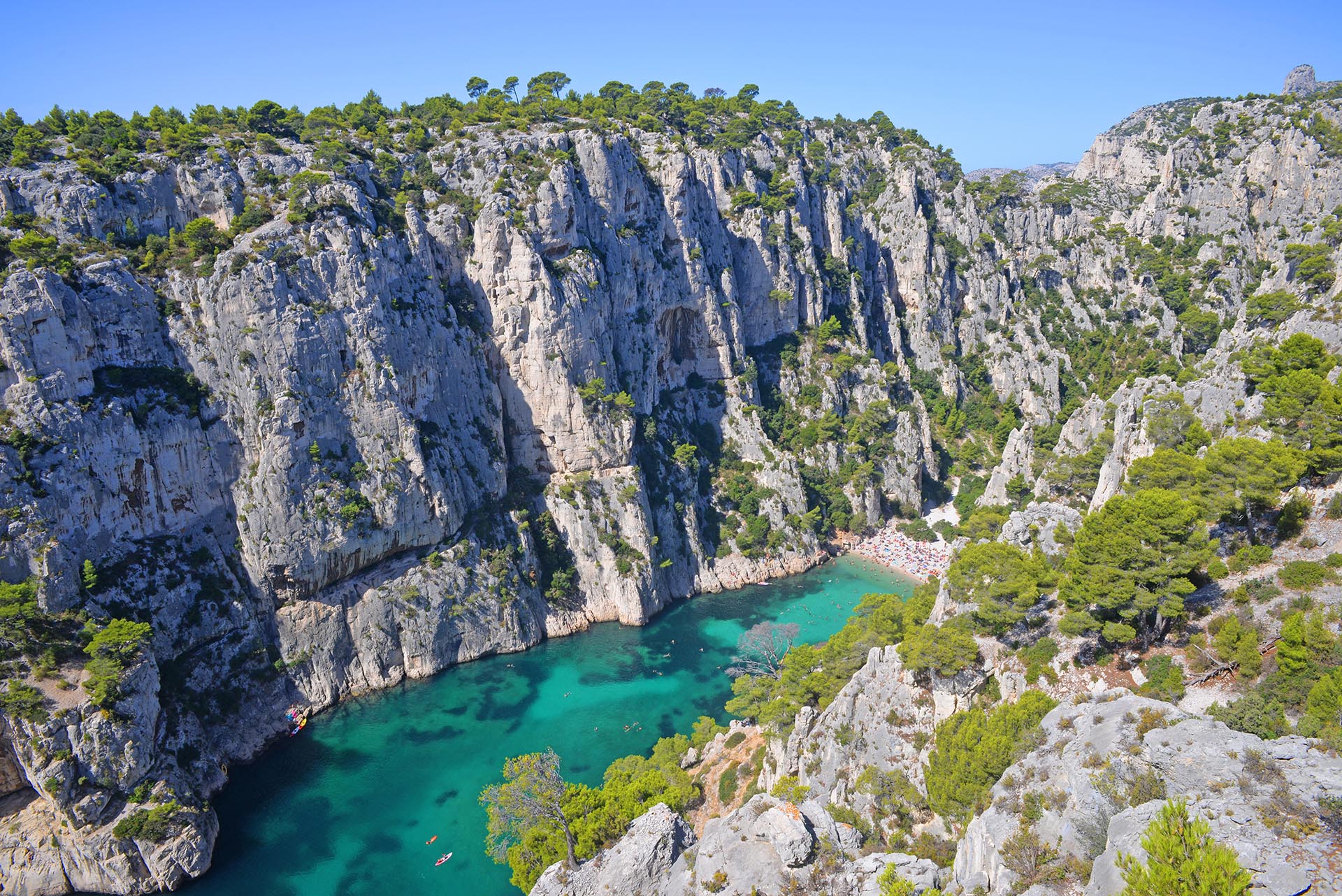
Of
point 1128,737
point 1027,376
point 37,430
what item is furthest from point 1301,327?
point 37,430

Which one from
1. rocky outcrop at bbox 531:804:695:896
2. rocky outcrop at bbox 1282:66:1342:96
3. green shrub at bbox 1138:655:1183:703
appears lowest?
rocky outcrop at bbox 531:804:695:896

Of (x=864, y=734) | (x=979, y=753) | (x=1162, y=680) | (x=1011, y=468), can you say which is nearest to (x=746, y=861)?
(x=979, y=753)

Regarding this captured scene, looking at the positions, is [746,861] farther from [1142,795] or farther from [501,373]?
[501,373]

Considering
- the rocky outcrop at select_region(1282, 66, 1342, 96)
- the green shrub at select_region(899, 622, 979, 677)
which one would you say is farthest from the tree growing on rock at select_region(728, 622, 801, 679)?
the rocky outcrop at select_region(1282, 66, 1342, 96)

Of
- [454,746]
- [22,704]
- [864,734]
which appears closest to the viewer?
[864,734]

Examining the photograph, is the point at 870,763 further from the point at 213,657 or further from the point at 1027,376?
the point at 1027,376

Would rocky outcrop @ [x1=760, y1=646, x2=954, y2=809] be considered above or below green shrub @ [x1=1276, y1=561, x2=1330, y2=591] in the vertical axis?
below

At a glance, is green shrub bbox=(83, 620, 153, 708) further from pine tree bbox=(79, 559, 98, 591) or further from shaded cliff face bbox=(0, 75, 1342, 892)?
pine tree bbox=(79, 559, 98, 591)
